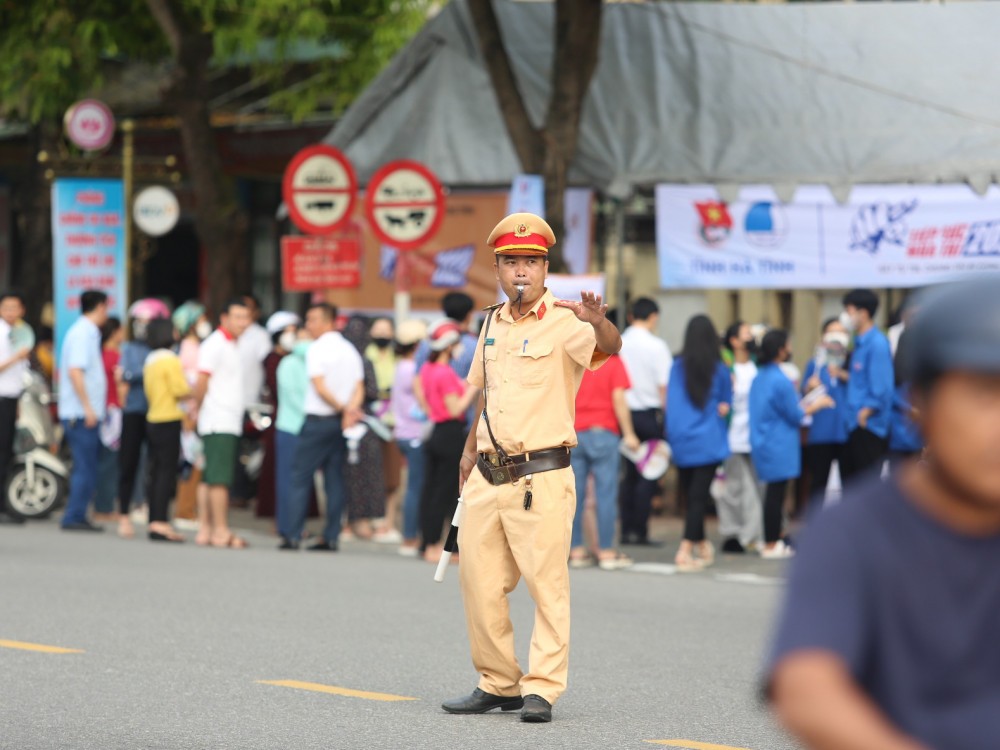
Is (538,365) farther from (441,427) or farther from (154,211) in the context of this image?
(154,211)

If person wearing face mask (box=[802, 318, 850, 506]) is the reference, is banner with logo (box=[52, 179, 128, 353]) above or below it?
above

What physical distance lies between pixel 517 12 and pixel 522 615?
30.2 ft

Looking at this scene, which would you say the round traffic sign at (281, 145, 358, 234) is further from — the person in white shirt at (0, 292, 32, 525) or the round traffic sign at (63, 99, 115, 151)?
the round traffic sign at (63, 99, 115, 151)

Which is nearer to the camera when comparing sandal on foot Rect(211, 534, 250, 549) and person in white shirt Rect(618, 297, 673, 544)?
person in white shirt Rect(618, 297, 673, 544)

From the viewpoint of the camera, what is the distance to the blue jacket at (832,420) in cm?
1401

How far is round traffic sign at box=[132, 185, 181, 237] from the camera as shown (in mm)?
21391

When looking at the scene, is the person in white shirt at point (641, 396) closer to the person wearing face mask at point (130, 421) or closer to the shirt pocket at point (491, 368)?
the person wearing face mask at point (130, 421)

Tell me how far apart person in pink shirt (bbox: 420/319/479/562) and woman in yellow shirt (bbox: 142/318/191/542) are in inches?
83.2

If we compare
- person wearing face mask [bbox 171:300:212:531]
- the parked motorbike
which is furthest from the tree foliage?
the parked motorbike

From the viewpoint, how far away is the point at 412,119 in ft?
59.6

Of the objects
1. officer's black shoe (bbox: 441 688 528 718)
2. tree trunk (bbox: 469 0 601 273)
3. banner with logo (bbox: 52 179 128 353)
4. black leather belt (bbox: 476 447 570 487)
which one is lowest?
officer's black shoe (bbox: 441 688 528 718)

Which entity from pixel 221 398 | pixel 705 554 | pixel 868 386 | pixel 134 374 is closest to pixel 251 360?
pixel 221 398

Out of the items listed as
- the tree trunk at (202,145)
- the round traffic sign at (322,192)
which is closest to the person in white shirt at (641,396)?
the round traffic sign at (322,192)

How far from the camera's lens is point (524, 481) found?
7168 millimetres
